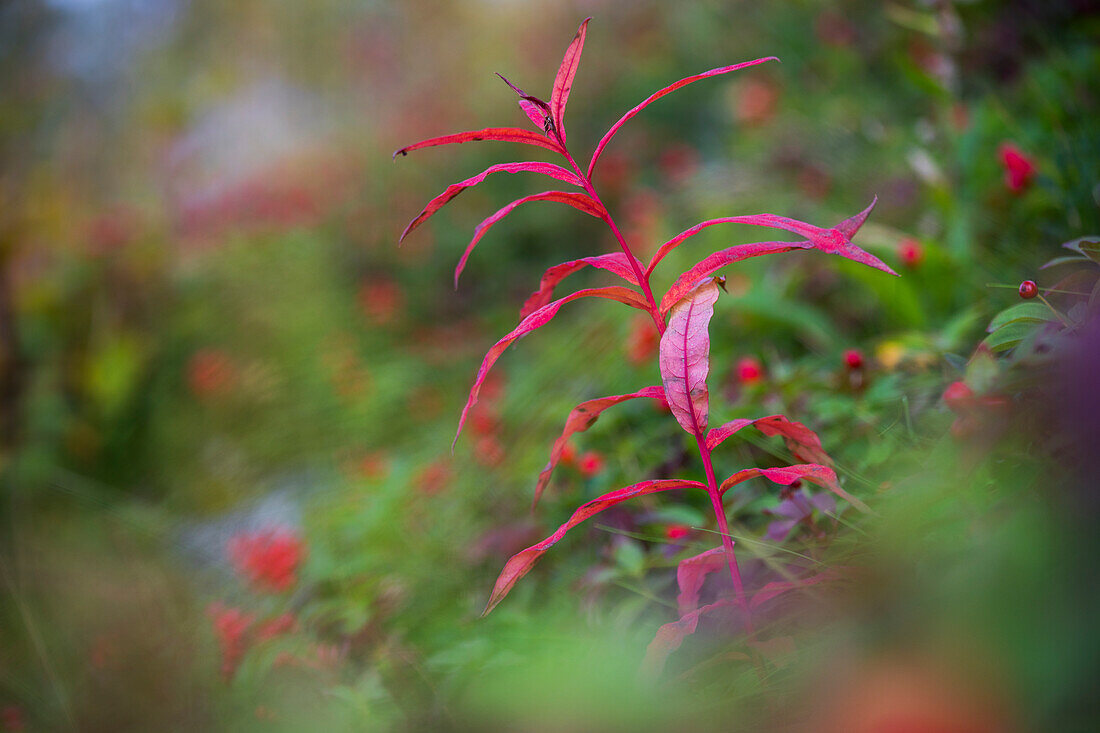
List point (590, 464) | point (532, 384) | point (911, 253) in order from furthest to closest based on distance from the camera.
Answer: point (532, 384)
point (911, 253)
point (590, 464)

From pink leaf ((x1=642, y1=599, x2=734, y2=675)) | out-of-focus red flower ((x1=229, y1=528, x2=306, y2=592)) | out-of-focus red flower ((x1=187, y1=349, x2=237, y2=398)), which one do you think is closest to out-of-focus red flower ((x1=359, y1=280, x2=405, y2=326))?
out-of-focus red flower ((x1=187, y1=349, x2=237, y2=398))

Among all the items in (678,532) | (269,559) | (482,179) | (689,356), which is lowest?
(269,559)

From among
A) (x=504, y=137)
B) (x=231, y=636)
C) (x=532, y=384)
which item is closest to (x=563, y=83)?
(x=504, y=137)

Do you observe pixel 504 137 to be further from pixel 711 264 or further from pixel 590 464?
pixel 590 464

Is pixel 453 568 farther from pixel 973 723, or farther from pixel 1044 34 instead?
pixel 1044 34

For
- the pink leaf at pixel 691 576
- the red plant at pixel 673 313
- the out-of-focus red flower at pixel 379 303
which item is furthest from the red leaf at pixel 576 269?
the out-of-focus red flower at pixel 379 303

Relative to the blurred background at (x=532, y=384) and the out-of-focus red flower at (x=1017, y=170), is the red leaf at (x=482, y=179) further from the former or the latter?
the out-of-focus red flower at (x=1017, y=170)

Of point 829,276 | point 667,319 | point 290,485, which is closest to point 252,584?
point 290,485
